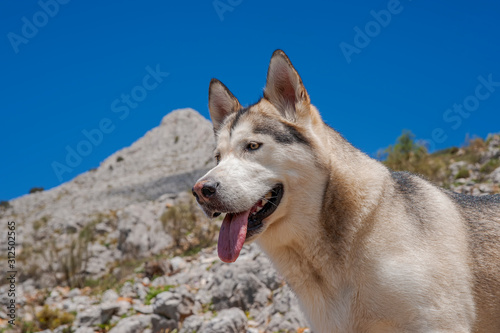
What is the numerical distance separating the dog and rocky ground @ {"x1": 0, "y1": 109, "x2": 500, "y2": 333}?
359cm

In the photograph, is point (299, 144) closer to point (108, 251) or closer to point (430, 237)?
point (430, 237)

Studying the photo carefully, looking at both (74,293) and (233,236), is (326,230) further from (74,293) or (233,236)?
(74,293)

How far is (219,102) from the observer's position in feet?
14.1

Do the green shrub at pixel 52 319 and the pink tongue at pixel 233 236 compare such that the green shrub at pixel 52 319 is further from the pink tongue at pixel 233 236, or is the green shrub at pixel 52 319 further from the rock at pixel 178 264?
the pink tongue at pixel 233 236

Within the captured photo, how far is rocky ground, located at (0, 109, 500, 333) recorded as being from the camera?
24.0 ft

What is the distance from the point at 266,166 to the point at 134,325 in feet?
16.4

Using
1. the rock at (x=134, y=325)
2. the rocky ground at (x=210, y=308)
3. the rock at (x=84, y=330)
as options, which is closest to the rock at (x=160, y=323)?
the rocky ground at (x=210, y=308)

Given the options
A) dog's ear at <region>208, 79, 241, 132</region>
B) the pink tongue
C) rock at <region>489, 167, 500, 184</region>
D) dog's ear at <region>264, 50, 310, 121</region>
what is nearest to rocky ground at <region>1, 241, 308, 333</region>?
dog's ear at <region>208, 79, 241, 132</region>

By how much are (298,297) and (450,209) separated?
1.34m

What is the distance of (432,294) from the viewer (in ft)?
9.47

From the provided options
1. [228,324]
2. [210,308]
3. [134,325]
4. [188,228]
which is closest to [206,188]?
[228,324]

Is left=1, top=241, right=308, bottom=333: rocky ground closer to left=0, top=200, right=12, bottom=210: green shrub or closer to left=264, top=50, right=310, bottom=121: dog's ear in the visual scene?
left=264, top=50, right=310, bottom=121: dog's ear

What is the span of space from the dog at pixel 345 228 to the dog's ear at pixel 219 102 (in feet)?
2.07

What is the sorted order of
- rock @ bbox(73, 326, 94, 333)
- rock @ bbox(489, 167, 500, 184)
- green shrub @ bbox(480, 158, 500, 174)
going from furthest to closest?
green shrub @ bbox(480, 158, 500, 174)
rock @ bbox(489, 167, 500, 184)
rock @ bbox(73, 326, 94, 333)
